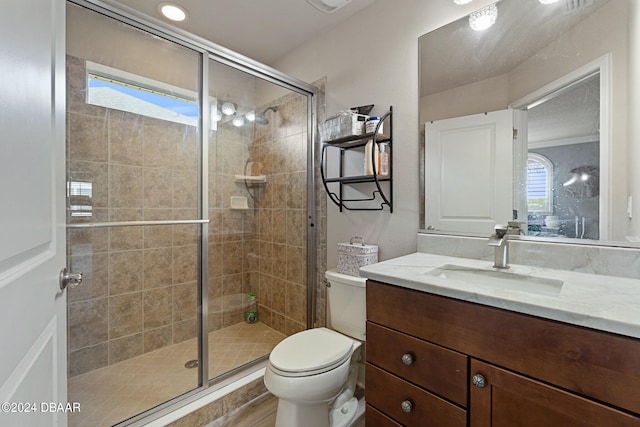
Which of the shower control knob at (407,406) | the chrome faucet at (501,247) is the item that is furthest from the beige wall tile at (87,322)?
the chrome faucet at (501,247)

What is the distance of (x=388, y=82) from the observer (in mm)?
1599

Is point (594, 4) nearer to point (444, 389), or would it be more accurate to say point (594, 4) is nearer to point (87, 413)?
point (444, 389)

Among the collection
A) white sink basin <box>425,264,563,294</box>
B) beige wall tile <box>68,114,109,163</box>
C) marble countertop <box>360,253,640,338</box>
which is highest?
beige wall tile <box>68,114,109,163</box>

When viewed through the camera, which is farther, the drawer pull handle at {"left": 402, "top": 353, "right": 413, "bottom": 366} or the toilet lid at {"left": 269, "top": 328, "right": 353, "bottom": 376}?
the toilet lid at {"left": 269, "top": 328, "right": 353, "bottom": 376}

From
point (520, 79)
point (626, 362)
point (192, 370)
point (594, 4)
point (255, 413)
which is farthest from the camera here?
point (192, 370)

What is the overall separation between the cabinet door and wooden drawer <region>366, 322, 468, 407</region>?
4 centimetres

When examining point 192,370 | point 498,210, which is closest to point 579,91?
point 498,210

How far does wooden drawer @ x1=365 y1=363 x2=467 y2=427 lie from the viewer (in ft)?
2.72

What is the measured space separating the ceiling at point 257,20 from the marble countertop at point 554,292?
1624 mm

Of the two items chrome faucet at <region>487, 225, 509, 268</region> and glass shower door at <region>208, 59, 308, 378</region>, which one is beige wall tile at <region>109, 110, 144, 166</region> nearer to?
glass shower door at <region>208, 59, 308, 378</region>

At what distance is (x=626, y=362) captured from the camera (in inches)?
23.0

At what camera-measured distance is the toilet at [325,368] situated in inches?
46.2

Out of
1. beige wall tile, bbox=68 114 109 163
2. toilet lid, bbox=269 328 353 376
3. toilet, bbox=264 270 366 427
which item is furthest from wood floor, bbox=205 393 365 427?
beige wall tile, bbox=68 114 109 163

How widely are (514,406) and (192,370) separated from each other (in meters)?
1.62
